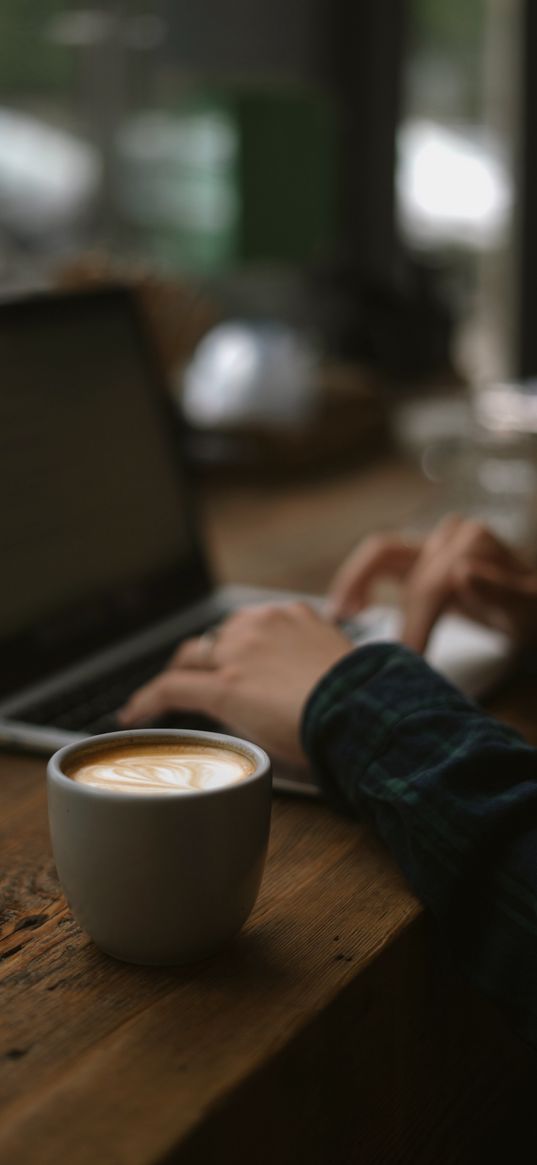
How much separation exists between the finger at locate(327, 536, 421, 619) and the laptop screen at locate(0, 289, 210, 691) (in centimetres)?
15

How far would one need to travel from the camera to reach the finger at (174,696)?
0.83 m

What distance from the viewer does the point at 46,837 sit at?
71 cm

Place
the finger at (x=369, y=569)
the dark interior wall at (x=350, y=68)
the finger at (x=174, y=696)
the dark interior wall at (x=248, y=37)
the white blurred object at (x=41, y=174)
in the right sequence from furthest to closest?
the dark interior wall at (x=350, y=68)
the dark interior wall at (x=248, y=37)
the white blurred object at (x=41, y=174)
the finger at (x=369, y=569)
the finger at (x=174, y=696)

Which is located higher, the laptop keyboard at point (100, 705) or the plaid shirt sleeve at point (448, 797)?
the plaid shirt sleeve at point (448, 797)

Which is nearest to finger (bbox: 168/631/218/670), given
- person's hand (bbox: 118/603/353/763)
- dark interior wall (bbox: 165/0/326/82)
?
person's hand (bbox: 118/603/353/763)

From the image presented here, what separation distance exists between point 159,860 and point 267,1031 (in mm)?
82

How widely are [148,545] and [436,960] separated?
1.86 feet

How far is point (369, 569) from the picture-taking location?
1.09 metres

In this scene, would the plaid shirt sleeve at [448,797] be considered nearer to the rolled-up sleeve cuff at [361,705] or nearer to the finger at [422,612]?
the rolled-up sleeve cuff at [361,705]

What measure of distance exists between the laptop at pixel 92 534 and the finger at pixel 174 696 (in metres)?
0.02

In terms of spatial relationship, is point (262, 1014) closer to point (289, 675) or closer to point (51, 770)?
point (51, 770)

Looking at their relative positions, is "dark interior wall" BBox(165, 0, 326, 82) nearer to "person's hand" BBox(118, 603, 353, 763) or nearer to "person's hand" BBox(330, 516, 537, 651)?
"person's hand" BBox(330, 516, 537, 651)

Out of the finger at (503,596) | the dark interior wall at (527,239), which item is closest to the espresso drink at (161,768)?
the finger at (503,596)

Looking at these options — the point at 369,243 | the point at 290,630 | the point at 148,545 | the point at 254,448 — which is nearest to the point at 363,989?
the point at 290,630
